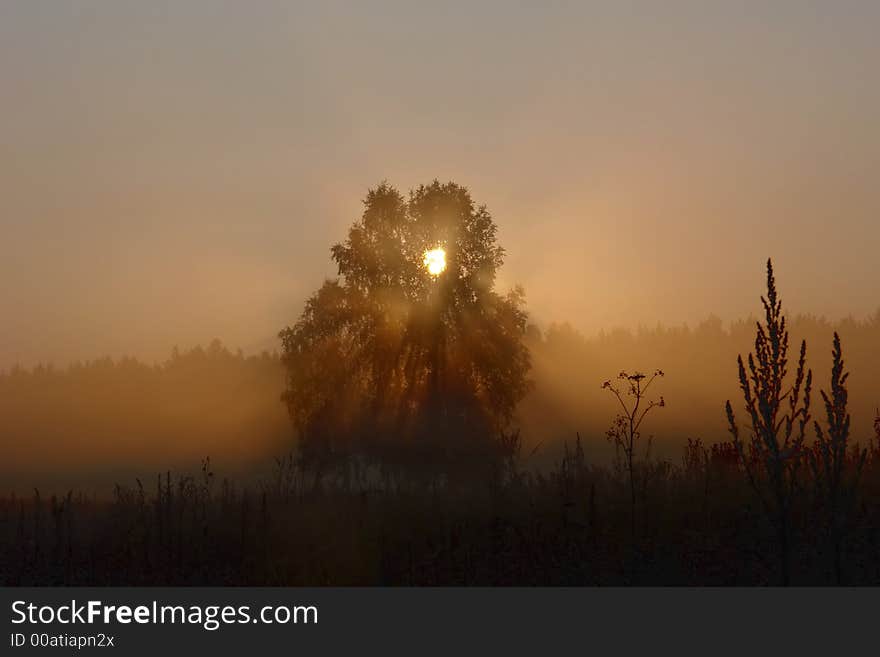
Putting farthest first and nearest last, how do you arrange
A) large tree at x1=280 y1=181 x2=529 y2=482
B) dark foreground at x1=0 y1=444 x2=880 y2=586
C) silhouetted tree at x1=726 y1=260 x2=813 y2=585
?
large tree at x1=280 y1=181 x2=529 y2=482 < dark foreground at x1=0 y1=444 x2=880 y2=586 < silhouetted tree at x1=726 y1=260 x2=813 y2=585

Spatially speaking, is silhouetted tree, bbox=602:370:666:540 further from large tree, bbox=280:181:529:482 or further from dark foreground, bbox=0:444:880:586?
large tree, bbox=280:181:529:482

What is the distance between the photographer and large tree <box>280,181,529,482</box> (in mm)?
32594

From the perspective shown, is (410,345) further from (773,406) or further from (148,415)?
(148,415)

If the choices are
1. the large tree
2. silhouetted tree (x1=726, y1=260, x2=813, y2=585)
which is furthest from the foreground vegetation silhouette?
the large tree

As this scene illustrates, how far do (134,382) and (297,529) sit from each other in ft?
345

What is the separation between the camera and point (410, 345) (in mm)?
33406

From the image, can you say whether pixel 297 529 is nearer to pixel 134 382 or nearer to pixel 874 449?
pixel 874 449

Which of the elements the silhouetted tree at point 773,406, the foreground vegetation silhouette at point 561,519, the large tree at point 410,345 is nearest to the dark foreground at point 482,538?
the foreground vegetation silhouette at point 561,519

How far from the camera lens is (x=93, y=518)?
17562 millimetres

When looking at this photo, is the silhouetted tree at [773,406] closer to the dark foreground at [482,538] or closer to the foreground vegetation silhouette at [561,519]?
the foreground vegetation silhouette at [561,519]

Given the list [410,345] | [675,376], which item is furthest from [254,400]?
[675,376]

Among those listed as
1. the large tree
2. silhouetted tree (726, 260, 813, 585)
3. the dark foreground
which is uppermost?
the large tree
